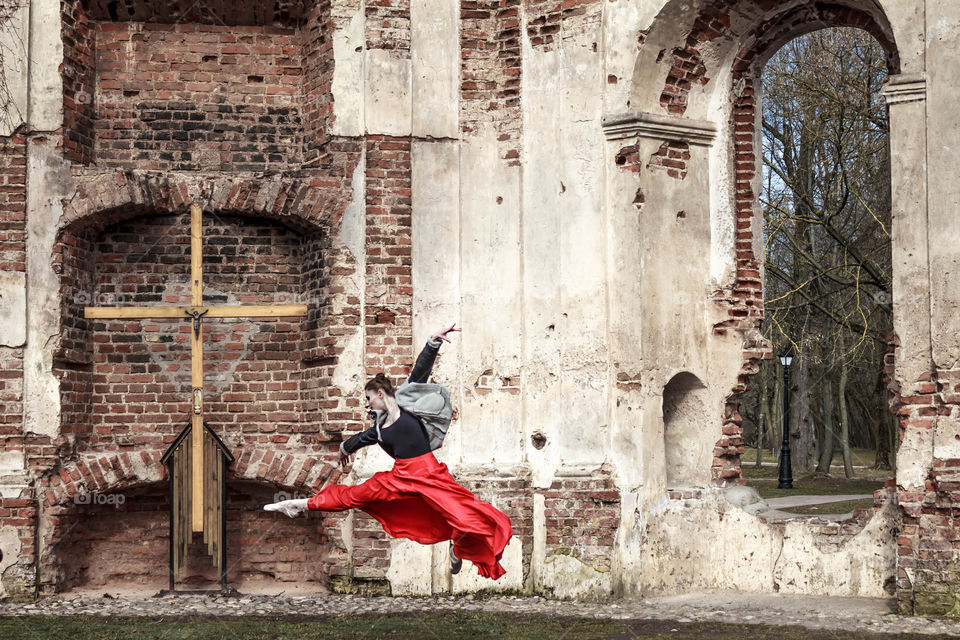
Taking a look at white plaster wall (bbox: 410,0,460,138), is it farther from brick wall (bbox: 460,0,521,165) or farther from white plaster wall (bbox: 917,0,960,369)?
white plaster wall (bbox: 917,0,960,369)

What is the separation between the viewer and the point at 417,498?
768 cm

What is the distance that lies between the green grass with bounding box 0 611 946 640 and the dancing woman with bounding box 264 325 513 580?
0.74 m

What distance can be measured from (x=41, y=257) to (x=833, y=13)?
6.80 meters

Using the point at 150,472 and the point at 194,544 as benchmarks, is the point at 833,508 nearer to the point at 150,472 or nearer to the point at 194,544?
the point at 194,544

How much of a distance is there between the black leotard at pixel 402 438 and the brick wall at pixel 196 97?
3753mm

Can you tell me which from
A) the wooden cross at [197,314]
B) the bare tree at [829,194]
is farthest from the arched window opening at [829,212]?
the wooden cross at [197,314]

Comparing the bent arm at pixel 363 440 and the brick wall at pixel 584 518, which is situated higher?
the bent arm at pixel 363 440

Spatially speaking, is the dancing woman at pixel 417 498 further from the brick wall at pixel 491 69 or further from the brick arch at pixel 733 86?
the brick arch at pixel 733 86

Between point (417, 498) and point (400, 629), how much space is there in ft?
3.77

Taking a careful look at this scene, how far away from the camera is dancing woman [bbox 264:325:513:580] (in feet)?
24.7

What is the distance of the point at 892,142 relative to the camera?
8.80 m

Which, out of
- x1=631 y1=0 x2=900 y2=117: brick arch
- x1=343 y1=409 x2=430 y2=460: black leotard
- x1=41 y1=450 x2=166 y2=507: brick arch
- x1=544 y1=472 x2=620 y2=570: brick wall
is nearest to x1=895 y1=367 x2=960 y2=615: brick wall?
x1=544 y1=472 x2=620 y2=570: brick wall

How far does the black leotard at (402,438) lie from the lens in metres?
7.75

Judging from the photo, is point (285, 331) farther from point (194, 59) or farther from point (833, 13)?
point (833, 13)
